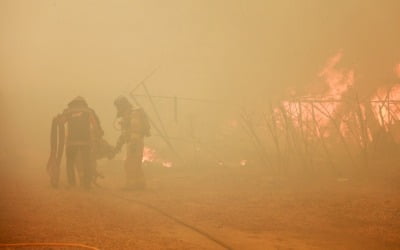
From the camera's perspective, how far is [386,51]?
23.9 m

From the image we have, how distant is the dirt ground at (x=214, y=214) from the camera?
5.75 m

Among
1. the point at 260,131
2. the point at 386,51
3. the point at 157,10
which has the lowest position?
the point at 260,131

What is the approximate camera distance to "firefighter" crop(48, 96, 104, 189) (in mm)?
10570

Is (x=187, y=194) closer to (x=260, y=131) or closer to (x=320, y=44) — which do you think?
(x=260, y=131)

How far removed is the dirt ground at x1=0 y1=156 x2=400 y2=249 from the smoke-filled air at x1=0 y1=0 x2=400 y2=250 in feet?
0.13

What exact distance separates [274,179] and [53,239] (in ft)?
26.3

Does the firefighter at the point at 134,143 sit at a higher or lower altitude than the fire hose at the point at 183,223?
higher

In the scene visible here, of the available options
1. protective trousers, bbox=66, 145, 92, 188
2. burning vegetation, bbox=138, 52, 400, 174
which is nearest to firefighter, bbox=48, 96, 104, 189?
protective trousers, bbox=66, 145, 92, 188

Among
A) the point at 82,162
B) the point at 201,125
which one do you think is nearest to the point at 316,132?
the point at 82,162

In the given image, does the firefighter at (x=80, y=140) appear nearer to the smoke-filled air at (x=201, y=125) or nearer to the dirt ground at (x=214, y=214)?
the smoke-filled air at (x=201, y=125)

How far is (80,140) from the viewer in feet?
34.8

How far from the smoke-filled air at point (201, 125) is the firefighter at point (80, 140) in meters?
0.03

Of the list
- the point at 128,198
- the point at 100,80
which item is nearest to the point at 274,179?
the point at 128,198

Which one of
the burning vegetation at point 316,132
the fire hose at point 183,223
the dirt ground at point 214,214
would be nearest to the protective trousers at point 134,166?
the dirt ground at point 214,214
